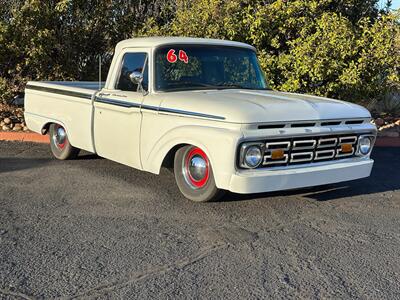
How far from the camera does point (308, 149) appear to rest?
15.8 feet

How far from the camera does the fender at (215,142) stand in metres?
4.38

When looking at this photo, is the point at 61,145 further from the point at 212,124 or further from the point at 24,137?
the point at 212,124

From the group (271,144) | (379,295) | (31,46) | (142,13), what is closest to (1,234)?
(271,144)

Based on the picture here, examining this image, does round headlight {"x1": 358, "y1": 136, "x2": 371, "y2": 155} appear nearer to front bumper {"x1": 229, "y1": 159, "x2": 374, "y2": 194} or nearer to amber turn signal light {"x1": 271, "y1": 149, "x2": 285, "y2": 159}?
front bumper {"x1": 229, "y1": 159, "x2": 374, "y2": 194}

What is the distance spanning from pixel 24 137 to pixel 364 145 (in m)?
5.95

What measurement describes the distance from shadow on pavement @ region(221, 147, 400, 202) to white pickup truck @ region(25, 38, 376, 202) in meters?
0.46

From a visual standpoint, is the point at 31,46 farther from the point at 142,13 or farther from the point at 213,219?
the point at 213,219

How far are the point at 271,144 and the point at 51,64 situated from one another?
22.0ft

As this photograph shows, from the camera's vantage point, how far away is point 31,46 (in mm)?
9273

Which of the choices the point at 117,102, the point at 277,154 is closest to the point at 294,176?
the point at 277,154

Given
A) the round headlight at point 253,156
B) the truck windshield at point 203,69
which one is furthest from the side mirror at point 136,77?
the round headlight at point 253,156

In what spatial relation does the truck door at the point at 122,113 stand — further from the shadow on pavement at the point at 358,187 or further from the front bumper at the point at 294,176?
the front bumper at the point at 294,176

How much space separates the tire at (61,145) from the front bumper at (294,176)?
3.35 metres

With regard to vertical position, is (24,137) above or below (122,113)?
below
